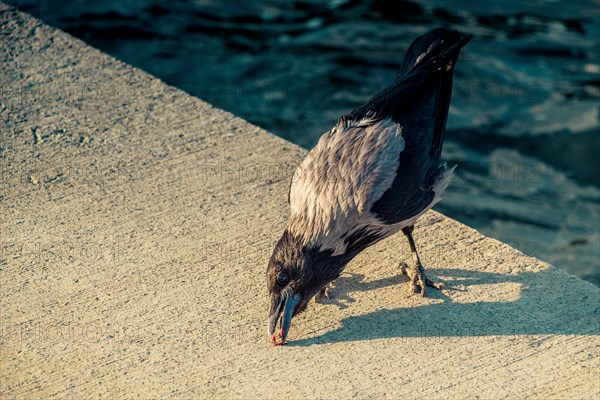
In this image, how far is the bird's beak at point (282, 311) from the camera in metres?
4.25

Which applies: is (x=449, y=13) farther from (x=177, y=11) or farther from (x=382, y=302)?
(x=382, y=302)

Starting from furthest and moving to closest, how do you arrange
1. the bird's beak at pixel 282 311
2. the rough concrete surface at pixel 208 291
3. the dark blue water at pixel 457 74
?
the dark blue water at pixel 457 74 → the bird's beak at pixel 282 311 → the rough concrete surface at pixel 208 291

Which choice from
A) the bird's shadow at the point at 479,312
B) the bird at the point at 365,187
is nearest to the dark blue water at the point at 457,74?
the bird's shadow at the point at 479,312

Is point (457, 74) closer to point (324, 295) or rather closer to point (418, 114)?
point (418, 114)

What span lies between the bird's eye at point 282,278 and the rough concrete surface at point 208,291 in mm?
292

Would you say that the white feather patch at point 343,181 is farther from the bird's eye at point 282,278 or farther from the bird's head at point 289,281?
the bird's eye at point 282,278

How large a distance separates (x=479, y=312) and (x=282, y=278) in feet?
3.52

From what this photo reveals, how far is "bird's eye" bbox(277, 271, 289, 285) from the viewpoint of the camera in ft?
13.9

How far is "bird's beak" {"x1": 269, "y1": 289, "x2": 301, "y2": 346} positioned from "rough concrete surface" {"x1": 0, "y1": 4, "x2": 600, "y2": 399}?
0.27 ft

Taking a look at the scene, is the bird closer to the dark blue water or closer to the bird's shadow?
the bird's shadow

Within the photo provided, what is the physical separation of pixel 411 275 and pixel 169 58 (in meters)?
5.87

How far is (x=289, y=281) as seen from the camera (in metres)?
4.27

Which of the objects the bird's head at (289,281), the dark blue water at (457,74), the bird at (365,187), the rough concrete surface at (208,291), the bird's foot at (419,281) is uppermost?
the bird at (365,187)

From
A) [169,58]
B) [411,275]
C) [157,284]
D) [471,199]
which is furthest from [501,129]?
[157,284]
